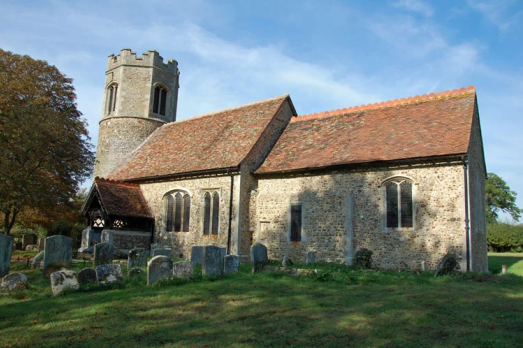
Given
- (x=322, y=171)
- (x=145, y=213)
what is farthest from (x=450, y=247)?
(x=145, y=213)

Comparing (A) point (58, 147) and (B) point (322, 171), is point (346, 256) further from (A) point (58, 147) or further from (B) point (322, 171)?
(A) point (58, 147)

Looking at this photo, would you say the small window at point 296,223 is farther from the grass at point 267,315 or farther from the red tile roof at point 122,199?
the red tile roof at point 122,199

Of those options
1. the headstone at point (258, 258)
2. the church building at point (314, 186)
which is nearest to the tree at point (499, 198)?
the church building at point (314, 186)

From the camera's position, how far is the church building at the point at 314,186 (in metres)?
16.2

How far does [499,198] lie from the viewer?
7106 cm

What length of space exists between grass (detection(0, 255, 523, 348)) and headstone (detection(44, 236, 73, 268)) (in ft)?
7.22

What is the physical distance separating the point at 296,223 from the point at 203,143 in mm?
7928

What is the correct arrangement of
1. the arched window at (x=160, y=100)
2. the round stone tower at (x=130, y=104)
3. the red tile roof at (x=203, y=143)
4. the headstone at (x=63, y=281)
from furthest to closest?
the arched window at (x=160, y=100)
the round stone tower at (x=130, y=104)
the red tile roof at (x=203, y=143)
the headstone at (x=63, y=281)

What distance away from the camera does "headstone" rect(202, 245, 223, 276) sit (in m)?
12.7

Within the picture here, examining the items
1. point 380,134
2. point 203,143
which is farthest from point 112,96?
point 380,134

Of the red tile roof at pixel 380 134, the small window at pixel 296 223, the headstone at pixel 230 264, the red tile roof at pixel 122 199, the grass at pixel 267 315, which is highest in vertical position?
the red tile roof at pixel 380 134

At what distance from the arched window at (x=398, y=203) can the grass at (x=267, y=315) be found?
4.53 metres

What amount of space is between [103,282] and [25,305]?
1.95 m

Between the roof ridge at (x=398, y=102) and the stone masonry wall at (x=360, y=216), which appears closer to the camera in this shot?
the stone masonry wall at (x=360, y=216)
